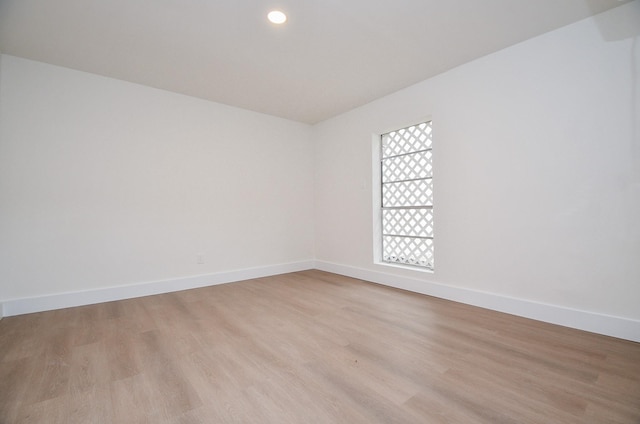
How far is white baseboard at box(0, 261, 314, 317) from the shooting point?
2484mm

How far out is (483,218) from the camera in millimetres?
2594

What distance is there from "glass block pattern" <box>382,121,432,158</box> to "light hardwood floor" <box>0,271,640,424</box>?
1.83 metres

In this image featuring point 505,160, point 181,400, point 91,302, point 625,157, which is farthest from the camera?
point 91,302

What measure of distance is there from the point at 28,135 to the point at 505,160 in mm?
4395

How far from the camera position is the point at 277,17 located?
200cm

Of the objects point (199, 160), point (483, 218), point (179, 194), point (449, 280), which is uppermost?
point (199, 160)

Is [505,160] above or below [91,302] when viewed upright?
above

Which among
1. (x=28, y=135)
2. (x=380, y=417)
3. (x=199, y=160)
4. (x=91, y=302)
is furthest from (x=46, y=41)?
(x=380, y=417)

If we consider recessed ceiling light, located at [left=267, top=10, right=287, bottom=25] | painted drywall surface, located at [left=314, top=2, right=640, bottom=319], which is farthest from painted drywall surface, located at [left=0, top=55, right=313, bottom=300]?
painted drywall surface, located at [left=314, top=2, right=640, bottom=319]

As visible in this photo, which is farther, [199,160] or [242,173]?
[242,173]

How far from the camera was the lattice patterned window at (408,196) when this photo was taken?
10.4ft

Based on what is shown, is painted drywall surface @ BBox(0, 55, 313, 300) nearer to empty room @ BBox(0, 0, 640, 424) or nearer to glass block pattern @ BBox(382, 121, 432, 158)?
empty room @ BBox(0, 0, 640, 424)

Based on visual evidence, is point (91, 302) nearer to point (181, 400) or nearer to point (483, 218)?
point (181, 400)

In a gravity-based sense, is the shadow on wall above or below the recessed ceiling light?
below
